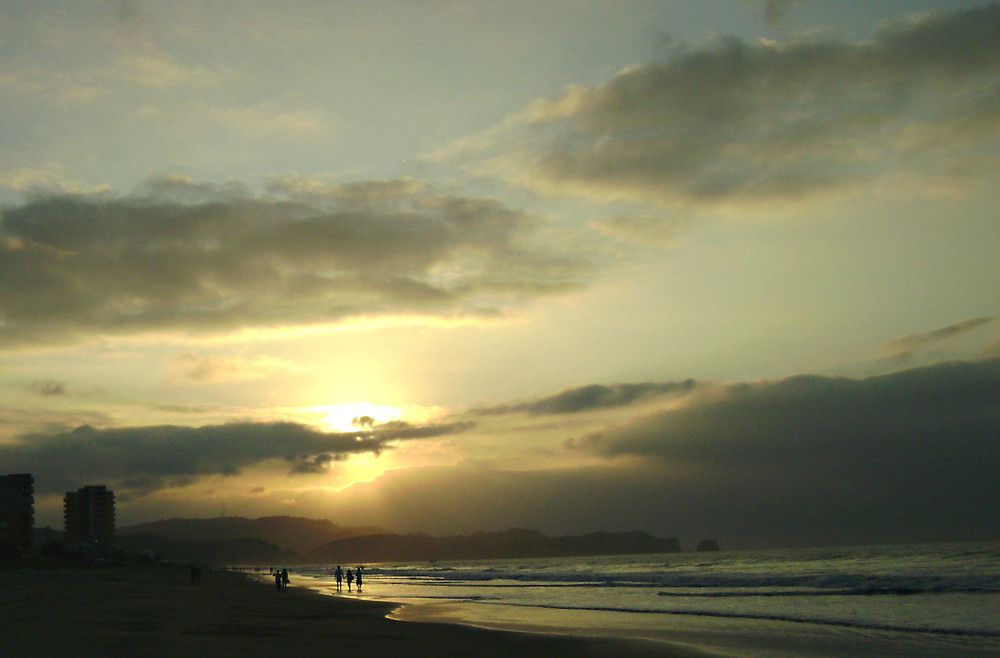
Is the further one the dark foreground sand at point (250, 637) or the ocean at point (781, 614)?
the ocean at point (781, 614)

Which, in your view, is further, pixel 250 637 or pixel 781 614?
pixel 781 614

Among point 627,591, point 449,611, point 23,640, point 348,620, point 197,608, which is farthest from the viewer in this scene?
point 627,591

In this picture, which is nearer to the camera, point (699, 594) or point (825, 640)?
point (825, 640)

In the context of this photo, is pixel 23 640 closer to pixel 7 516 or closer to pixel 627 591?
pixel 627 591

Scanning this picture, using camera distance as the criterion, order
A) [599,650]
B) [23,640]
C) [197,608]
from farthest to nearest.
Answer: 1. [197,608]
2. [599,650]
3. [23,640]

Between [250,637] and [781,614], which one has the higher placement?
[250,637]

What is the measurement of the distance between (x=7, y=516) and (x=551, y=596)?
598ft

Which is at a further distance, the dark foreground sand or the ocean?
the ocean

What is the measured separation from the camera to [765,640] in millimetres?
26281

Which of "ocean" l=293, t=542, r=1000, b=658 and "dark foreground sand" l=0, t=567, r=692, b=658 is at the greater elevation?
"dark foreground sand" l=0, t=567, r=692, b=658

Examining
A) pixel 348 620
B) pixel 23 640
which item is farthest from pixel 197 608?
pixel 23 640

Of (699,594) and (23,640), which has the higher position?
(23,640)

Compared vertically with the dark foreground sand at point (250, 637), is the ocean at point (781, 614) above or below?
below

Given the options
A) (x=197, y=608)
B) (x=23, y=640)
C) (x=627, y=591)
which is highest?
(x=23, y=640)
